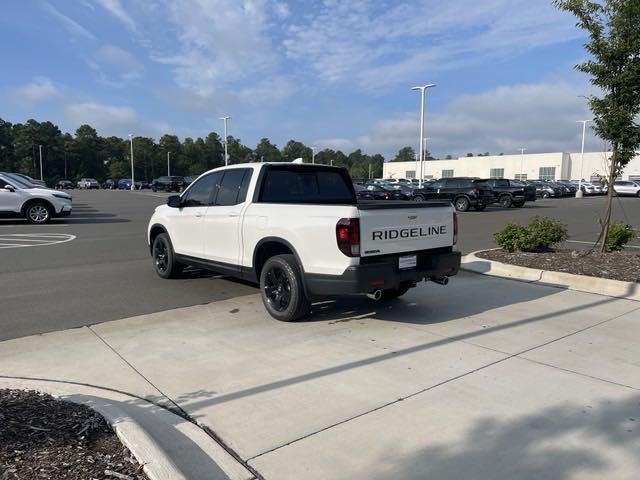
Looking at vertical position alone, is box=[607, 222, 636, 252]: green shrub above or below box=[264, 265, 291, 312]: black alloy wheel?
above

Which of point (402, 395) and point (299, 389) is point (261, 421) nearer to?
point (299, 389)

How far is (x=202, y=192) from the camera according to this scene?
7562 millimetres

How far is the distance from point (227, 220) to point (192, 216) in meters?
1.06

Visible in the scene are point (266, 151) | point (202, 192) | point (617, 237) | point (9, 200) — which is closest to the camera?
point (202, 192)

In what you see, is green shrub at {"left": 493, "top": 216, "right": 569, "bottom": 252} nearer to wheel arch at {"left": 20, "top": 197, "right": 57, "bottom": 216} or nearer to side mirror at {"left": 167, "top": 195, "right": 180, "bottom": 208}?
side mirror at {"left": 167, "top": 195, "right": 180, "bottom": 208}

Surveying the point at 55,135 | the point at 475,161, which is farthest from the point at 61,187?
the point at 475,161

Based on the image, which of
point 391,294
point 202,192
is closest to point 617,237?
point 391,294

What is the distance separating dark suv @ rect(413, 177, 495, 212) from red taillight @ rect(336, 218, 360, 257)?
858 inches

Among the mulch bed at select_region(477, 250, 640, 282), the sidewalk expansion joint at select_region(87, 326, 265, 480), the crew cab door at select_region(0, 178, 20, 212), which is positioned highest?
the crew cab door at select_region(0, 178, 20, 212)

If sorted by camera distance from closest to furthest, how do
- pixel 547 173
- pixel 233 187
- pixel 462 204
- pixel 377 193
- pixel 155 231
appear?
pixel 233 187 < pixel 155 231 < pixel 462 204 < pixel 377 193 < pixel 547 173

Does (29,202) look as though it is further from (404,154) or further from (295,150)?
(404,154)

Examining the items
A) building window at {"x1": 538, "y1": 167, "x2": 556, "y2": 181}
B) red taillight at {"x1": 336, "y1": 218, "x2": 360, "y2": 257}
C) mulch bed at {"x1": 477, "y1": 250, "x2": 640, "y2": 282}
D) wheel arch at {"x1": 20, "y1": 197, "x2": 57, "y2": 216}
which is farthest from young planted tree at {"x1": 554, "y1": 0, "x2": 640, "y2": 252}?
building window at {"x1": 538, "y1": 167, "x2": 556, "y2": 181}

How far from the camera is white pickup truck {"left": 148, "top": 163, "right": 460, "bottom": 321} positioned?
208 inches

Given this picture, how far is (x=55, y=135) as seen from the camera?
101 meters
